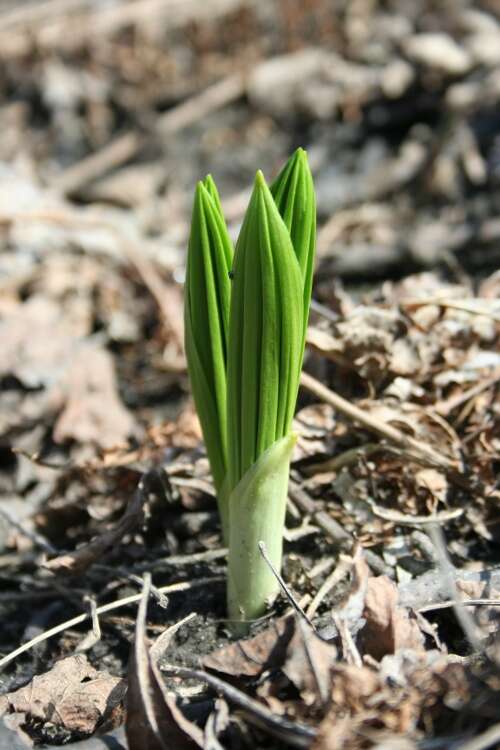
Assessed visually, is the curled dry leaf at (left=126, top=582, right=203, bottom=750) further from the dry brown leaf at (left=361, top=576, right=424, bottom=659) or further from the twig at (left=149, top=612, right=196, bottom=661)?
the dry brown leaf at (left=361, top=576, right=424, bottom=659)

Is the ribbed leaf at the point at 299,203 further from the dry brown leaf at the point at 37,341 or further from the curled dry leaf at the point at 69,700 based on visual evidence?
the dry brown leaf at the point at 37,341

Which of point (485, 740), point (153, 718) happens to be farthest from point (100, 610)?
point (485, 740)

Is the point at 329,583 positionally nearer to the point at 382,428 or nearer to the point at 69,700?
the point at 382,428

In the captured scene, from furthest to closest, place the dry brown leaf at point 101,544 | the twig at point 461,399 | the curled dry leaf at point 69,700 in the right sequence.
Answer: the twig at point 461,399 → the dry brown leaf at point 101,544 → the curled dry leaf at point 69,700

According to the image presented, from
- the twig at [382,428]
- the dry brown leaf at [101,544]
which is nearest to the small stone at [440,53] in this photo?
the twig at [382,428]

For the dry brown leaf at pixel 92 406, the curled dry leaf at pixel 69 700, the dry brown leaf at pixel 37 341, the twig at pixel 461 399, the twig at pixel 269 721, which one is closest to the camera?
the twig at pixel 269 721

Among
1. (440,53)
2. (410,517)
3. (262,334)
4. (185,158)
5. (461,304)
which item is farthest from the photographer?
(185,158)
